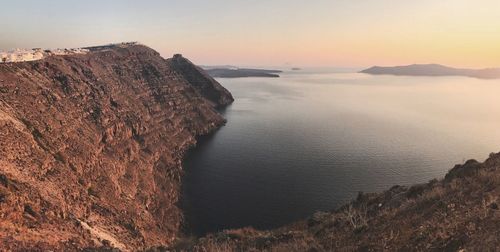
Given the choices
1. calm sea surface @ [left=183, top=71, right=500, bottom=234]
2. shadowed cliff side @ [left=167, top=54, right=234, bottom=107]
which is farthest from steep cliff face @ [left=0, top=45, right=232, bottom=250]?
shadowed cliff side @ [left=167, top=54, right=234, bottom=107]

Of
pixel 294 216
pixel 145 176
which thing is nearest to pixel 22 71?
pixel 145 176

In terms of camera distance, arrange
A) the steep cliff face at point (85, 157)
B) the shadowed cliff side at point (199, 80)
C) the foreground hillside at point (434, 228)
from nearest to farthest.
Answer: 1. the foreground hillside at point (434, 228)
2. the steep cliff face at point (85, 157)
3. the shadowed cliff side at point (199, 80)

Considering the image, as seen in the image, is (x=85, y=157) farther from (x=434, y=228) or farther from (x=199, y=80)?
(x=199, y=80)

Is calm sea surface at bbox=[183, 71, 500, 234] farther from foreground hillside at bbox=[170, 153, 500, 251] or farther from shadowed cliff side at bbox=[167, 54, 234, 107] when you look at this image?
shadowed cliff side at bbox=[167, 54, 234, 107]

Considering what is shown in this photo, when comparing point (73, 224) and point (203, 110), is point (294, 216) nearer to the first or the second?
point (73, 224)

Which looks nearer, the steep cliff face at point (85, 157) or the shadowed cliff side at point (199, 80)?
the steep cliff face at point (85, 157)

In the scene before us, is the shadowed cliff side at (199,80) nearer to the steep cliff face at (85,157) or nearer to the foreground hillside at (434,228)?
the steep cliff face at (85,157)

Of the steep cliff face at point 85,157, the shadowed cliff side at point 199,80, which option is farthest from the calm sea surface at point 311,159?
the shadowed cliff side at point 199,80
